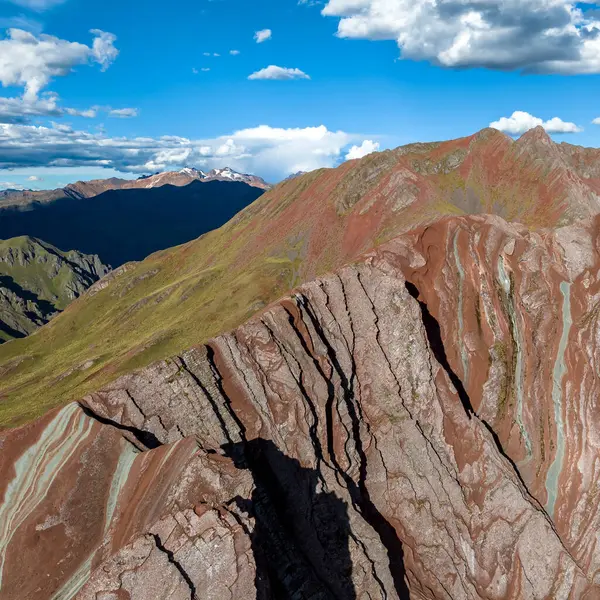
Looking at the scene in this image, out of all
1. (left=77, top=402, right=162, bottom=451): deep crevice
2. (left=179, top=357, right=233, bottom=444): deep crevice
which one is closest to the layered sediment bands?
(left=179, top=357, right=233, bottom=444): deep crevice

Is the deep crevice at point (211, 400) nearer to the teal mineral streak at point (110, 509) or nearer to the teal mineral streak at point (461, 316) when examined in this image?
the teal mineral streak at point (110, 509)

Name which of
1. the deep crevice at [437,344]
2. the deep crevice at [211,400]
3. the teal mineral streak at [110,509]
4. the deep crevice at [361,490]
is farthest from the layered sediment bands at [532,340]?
the teal mineral streak at [110,509]

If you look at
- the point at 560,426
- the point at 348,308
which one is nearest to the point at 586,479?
the point at 560,426

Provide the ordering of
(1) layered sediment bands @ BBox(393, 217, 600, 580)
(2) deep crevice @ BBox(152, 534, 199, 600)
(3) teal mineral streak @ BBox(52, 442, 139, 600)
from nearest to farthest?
(2) deep crevice @ BBox(152, 534, 199, 600)
(3) teal mineral streak @ BBox(52, 442, 139, 600)
(1) layered sediment bands @ BBox(393, 217, 600, 580)

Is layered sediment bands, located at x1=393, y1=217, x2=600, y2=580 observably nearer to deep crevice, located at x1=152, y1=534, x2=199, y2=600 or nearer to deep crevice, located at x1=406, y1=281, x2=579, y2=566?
deep crevice, located at x1=406, y1=281, x2=579, y2=566

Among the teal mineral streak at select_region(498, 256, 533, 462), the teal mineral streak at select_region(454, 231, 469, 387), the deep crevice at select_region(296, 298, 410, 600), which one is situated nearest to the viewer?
the deep crevice at select_region(296, 298, 410, 600)

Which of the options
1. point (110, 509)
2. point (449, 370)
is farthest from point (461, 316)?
point (110, 509)

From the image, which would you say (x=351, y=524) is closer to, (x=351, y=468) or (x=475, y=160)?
(x=351, y=468)
